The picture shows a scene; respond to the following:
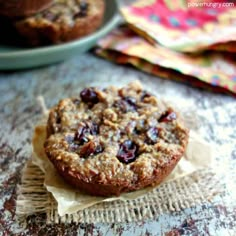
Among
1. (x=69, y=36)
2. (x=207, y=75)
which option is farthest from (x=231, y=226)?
(x=69, y=36)

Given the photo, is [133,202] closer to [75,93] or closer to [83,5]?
[75,93]

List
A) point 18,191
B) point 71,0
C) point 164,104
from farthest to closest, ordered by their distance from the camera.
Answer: point 71,0 < point 164,104 < point 18,191

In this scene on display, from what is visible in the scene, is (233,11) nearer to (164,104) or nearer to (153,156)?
(164,104)

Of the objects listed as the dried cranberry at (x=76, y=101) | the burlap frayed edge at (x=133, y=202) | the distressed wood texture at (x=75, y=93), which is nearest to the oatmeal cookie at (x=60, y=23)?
the distressed wood texture at (x=75, y=93)

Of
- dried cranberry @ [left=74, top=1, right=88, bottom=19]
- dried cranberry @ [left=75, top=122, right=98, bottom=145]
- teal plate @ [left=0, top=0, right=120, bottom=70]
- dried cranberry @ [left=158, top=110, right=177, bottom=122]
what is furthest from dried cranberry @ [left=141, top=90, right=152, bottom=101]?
dried cranberry @ [left=74, top=1, right=88, bottom=19]

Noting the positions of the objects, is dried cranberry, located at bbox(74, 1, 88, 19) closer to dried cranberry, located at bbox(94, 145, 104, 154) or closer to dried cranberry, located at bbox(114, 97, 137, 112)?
dried cranberry, located at bbox(114, 97, 137, 112)

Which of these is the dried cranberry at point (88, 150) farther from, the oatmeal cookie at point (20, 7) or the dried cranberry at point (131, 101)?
the oatmeal cookie at point (20, 7)

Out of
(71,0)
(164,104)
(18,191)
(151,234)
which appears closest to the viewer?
(151,234)
